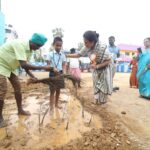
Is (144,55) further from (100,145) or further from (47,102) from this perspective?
(100,145)

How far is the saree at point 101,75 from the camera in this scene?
6137 mm

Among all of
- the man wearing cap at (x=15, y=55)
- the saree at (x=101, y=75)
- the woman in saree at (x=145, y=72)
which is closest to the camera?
the man wearing cap at (x=15, y=55)

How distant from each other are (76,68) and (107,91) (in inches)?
211

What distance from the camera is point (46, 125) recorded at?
489 cm

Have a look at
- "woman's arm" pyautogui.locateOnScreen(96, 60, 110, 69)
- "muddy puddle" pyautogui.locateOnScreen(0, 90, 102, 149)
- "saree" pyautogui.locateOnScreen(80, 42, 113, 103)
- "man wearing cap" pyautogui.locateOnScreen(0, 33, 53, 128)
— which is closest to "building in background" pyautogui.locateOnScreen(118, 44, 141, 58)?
"saree" pyautogui.locateOnScreen(80, 42, 113, 103)

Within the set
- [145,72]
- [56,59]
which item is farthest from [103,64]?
[145,72]

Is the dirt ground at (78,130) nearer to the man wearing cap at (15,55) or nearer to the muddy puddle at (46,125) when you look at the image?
the muddy puddle at (46,125)

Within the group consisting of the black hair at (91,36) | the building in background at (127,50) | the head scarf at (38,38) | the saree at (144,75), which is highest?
the building in background at (127,50)

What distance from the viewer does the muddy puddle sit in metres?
4.24

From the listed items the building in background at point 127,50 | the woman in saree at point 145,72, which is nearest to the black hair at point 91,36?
the woman in saree at point 145,72

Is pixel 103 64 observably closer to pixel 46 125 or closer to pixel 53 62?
pixel 53 62

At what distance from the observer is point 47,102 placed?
6.86 m

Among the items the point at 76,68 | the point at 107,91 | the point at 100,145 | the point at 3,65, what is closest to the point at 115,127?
the point at 100,145

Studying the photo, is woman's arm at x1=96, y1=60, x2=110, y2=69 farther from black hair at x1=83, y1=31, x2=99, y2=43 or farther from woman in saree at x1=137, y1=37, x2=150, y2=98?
woman in saree at x1=137, y1=37, x2=150, y2=98
